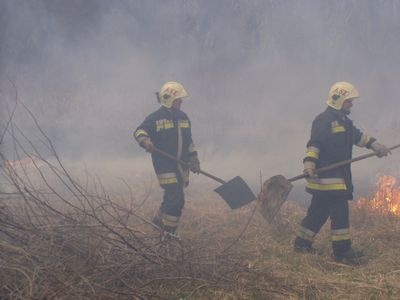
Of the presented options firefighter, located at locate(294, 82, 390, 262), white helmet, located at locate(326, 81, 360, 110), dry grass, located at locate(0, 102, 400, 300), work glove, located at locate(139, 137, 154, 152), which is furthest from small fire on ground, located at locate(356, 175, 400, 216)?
work glove, located at locate(139, 137, 154, 152)

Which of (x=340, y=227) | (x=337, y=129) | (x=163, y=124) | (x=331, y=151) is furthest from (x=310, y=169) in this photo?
(x=163, y=124)

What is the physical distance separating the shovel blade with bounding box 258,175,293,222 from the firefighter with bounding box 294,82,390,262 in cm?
50

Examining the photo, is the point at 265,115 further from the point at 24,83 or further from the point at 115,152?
the point at 24,83

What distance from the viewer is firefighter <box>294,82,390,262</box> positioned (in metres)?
4.79

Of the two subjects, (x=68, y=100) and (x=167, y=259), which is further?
(x=68, y=100)

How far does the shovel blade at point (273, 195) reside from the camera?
554 centimetres

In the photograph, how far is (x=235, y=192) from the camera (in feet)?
19.5

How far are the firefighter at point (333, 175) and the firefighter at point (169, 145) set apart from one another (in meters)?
1.63

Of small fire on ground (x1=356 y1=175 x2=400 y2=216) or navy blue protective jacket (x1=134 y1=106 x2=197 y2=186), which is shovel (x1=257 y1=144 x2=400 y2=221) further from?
small fire on ground (x1=356 y1=175 x2=400 y2=216)

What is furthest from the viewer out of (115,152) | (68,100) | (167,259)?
(68,100)

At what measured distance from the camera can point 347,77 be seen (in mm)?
14445

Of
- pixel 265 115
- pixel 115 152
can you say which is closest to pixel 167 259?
pixel 115 152

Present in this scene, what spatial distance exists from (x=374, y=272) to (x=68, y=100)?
12688 mm

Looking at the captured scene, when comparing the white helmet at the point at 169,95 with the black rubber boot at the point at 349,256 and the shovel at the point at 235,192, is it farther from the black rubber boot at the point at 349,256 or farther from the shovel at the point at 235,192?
the black rubber boot at the point at 349,256
